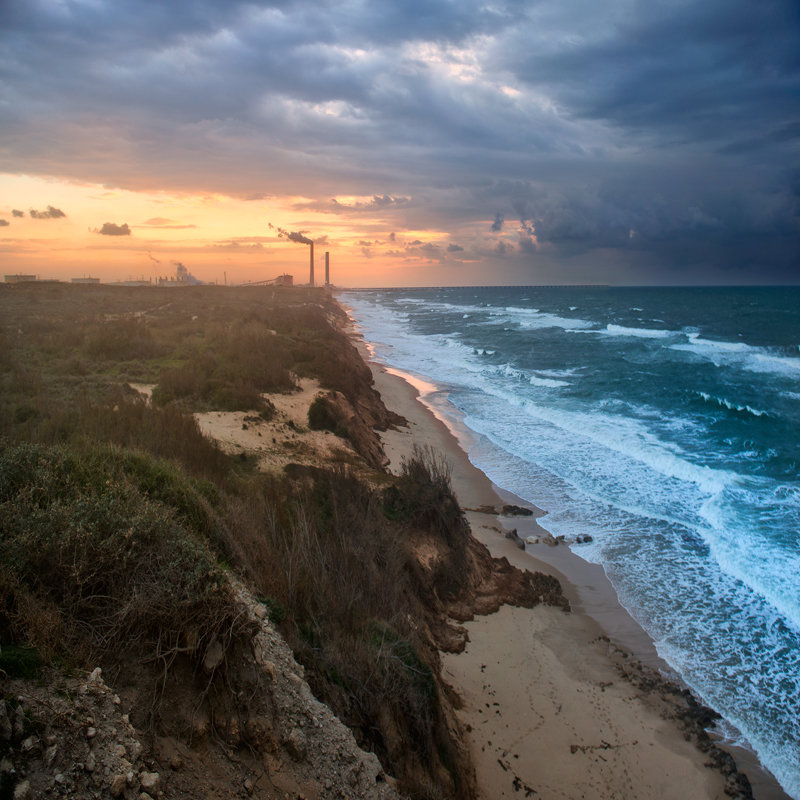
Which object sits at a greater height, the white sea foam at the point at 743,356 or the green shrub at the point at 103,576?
the green shrub at the point at 103,576

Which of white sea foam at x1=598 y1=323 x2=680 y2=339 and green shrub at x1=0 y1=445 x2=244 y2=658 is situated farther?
white sea foam at x1=598 y1=323 x2=680 y2=339

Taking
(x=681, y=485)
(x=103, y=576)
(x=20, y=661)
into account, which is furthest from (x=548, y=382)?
(x=20, y=661)

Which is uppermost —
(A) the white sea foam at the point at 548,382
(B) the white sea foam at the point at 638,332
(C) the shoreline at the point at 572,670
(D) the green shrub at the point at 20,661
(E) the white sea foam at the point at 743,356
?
(D) the green shrub at the point at 20,661

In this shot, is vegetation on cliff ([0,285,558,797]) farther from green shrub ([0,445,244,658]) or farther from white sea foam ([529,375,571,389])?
white sea foam ([529,375,571,389])

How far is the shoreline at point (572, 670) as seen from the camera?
6.68 metres

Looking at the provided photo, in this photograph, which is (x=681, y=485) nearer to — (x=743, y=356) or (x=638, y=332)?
(x=743, y=356)

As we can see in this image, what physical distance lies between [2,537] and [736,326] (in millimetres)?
82001

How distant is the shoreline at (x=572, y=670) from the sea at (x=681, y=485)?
1.28ft

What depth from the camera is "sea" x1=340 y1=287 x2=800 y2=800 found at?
911 centimetres

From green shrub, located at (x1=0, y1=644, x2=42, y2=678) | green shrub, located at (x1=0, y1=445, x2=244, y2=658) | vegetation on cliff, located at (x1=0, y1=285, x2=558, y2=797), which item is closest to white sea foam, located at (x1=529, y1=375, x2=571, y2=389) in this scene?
vegetation on cliff, located at (x1=0, y1=285, x2=558, y2=797)

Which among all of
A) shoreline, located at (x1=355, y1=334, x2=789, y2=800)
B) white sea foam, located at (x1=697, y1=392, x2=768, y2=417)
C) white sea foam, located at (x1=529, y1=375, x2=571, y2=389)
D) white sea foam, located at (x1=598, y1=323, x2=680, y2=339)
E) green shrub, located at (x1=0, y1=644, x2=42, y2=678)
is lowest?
shoreline, located at (x1=355, y1=334, x2=789, y2=800)

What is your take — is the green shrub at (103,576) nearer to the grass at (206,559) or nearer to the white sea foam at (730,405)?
the grass at (206,559)

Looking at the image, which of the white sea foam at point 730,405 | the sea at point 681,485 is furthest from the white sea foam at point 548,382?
the white sea foam at point 730,405

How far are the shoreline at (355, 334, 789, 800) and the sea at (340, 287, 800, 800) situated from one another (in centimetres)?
39
